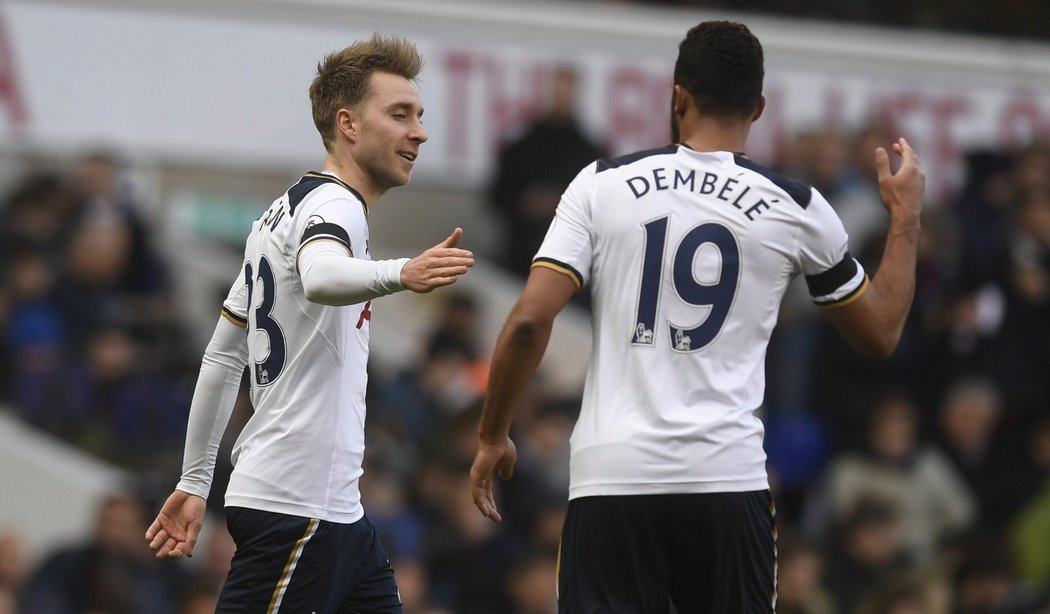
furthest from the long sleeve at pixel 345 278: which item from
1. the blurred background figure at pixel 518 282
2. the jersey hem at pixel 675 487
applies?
the blurred background figure at pixel 518 282

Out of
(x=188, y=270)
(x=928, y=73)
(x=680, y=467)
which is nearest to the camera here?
(x=680, y=467)

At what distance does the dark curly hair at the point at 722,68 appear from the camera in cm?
489

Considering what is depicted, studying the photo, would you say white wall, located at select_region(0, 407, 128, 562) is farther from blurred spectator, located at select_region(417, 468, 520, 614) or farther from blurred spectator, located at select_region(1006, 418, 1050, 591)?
blurred spectator, located at select_region(1006, 418, 1050, 591)

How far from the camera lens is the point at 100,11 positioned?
1271 centimetres

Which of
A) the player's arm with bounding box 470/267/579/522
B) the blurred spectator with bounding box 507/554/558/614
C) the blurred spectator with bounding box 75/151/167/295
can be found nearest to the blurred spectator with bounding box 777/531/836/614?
the blurred spectator with bounding box 507/554/558/614

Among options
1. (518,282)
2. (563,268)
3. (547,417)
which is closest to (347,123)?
(563,268)

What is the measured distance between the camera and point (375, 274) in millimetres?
4484

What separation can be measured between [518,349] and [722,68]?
3.28 ft

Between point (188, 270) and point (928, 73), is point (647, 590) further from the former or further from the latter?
point (928, 73)

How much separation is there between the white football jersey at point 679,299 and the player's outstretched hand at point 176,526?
1.20 metres

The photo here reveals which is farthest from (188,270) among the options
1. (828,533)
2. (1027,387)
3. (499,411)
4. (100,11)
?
(499,411)

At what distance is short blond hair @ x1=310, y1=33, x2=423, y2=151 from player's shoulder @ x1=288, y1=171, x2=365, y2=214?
167 millimetres

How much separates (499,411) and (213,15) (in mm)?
8813

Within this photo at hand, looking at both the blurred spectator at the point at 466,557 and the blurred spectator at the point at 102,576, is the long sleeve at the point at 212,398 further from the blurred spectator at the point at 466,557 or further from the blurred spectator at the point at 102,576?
the blurred spectator at the point at 466,557
